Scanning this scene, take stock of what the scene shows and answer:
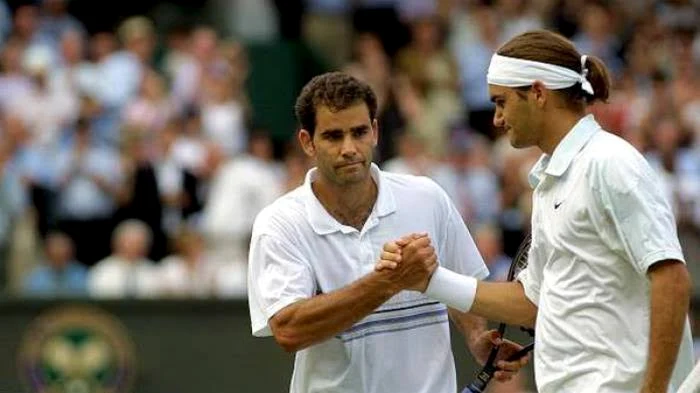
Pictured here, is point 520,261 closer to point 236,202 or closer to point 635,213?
point 635,213

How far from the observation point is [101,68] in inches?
Answer: 649

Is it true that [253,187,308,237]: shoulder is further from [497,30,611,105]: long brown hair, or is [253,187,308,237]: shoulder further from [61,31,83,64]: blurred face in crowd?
[61,31,83,64]: blurred face in crowd

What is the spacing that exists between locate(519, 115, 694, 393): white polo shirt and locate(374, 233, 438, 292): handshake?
0.48 meters

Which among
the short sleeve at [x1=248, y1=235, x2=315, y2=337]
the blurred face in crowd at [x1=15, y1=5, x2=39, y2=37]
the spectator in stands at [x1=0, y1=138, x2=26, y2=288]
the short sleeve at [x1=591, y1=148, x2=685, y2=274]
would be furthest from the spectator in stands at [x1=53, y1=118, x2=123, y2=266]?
the short sleeve at [x1=591, y1=148, x2=685, y2=274]

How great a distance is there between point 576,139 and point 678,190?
829 centimetres

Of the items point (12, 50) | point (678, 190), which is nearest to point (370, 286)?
point (678, 190)

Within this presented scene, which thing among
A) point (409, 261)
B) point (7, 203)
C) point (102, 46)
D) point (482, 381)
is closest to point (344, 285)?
point (409, 261)

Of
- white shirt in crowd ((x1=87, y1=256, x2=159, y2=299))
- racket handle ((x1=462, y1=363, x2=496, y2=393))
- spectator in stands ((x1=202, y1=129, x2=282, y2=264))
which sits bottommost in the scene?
A: white shirt in crowd ((x1=87, y1=256, x2=159, y2=299))

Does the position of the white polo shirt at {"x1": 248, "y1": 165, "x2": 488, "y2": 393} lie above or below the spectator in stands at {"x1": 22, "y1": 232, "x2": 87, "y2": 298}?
above

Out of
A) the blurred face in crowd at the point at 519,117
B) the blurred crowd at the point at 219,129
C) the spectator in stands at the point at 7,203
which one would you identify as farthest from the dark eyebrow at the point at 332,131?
the spectator in stands at the point at 7,203

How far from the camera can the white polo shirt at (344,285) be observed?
688 centimetres

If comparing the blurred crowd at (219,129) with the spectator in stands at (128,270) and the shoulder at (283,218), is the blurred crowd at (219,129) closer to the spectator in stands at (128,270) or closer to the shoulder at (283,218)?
the spectator in stands at (128,270)

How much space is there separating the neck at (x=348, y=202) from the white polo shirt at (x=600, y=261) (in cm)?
87

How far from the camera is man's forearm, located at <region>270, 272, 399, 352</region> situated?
658 cm
